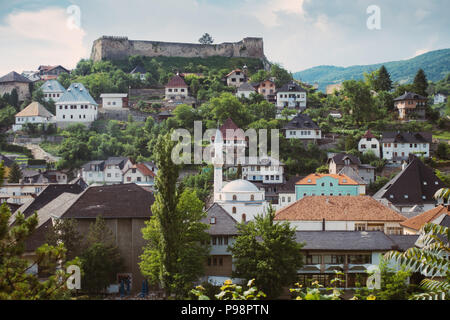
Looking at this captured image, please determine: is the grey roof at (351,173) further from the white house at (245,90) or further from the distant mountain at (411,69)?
the distant mountain at (411,69)

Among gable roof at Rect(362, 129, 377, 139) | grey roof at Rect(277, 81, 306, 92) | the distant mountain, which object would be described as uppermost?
the distant mountain

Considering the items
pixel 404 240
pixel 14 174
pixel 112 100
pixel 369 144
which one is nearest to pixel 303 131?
pixel 369 144

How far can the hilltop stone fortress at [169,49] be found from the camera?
108062mm

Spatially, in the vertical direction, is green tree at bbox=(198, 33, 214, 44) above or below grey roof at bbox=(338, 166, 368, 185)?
above

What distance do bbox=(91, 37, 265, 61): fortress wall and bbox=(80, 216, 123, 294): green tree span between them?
82681mm

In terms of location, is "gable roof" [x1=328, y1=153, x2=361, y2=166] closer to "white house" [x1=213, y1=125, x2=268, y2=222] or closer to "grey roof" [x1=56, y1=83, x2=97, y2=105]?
"white house" [x1=213, y1=125, x2=268, y2=222]

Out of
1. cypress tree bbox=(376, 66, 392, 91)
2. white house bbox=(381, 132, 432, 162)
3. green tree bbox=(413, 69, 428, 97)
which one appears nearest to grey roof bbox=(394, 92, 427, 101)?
green tree bbox=(413, 69, 428, 97)

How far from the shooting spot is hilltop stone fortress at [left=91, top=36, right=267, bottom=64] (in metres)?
108

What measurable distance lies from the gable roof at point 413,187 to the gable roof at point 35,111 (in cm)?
4811

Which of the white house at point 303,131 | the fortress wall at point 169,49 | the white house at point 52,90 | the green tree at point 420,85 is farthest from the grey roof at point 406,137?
the fortress wall at point 169,49

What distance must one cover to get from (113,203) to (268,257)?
985cm
